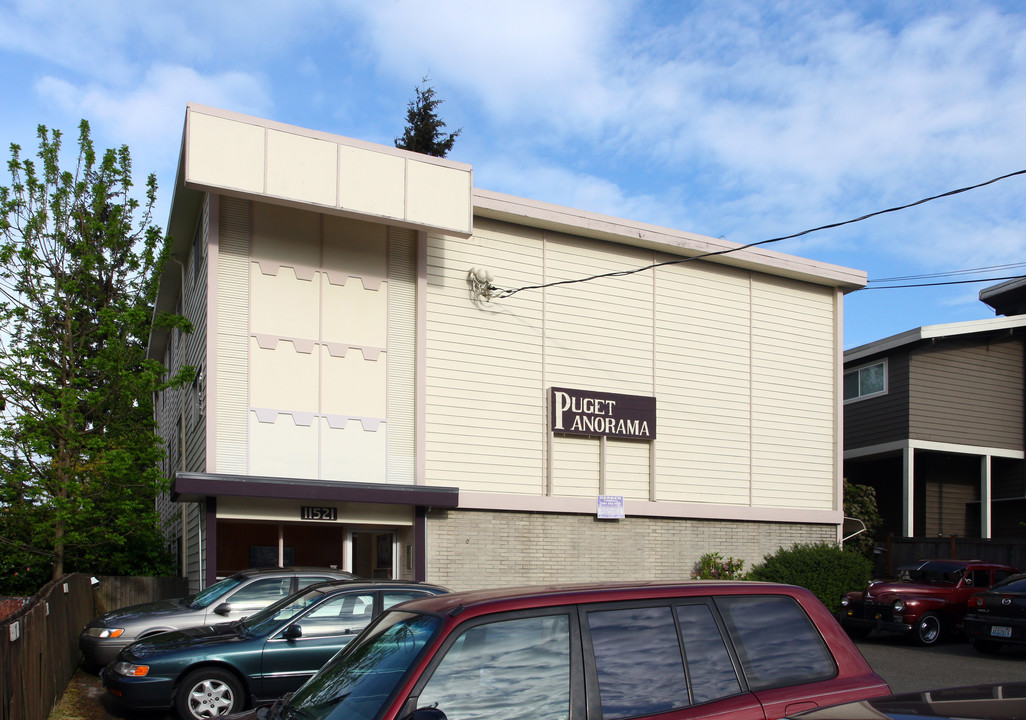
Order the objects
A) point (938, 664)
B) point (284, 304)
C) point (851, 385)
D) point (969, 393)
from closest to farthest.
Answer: point (938, 664) < point (284, 304) < point (969, 393) < point (851, 385)

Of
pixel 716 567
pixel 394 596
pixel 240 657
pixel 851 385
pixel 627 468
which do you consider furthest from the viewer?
pixel 851 385

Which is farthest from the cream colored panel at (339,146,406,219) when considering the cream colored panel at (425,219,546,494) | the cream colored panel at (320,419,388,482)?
the cream colored panel at (320,419,388,482)

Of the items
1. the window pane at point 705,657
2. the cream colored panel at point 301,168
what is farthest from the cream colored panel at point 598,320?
the window pane at point 705,657

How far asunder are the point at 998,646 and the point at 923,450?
10.9m

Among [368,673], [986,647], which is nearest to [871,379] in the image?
[986,647]

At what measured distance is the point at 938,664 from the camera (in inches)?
602

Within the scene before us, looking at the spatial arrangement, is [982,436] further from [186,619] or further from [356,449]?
[186,619]

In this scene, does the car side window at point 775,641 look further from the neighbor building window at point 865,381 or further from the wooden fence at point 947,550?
the neighbor building window at point 865,381

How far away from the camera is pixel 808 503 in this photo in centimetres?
2169

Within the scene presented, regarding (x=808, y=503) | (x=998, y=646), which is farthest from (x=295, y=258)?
(x=998, y=646)

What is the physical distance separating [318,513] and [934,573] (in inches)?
490

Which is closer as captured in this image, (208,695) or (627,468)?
(208,695)

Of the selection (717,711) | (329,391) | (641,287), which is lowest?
(717,711)

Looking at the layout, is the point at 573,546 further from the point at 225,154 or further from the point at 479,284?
the point at 225,154
